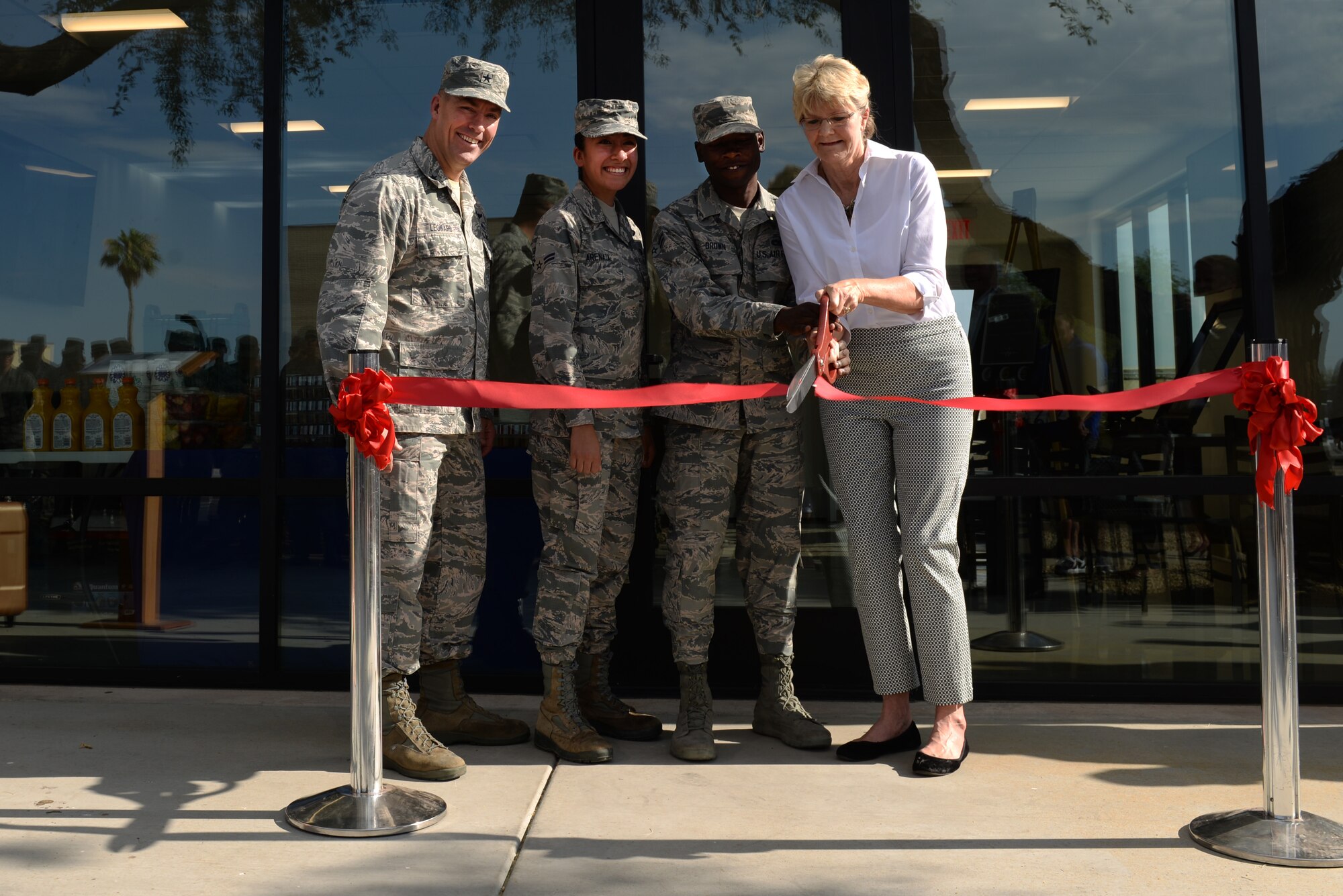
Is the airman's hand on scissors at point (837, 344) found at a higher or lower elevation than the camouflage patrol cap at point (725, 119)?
lower

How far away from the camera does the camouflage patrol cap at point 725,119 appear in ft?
10.4

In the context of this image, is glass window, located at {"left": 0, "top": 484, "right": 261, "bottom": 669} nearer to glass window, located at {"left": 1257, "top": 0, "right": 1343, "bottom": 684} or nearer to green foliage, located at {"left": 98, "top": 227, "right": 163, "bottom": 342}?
green foliage, located at {"left": 98, "top": 227, "right": 163, "bottom": 342}

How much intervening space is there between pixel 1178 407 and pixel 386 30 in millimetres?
3166

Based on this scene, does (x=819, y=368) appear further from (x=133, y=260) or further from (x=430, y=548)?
(x=133, y=260)

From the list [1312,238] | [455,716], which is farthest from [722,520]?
[1312,238]

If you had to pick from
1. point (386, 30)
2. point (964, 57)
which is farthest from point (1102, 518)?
Answer: point (386, 30)

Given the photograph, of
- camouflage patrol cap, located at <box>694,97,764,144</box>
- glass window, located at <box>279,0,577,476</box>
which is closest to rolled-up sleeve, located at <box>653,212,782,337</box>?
camouflage patrol cap, located at <box>694,97,764,144</box>

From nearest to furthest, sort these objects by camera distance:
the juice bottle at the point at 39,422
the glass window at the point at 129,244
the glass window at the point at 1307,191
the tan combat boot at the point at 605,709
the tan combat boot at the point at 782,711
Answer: the tan combat boot at the point at 782,711 → the tan combat boot at the point at 605,709 → the glass window at the point at 1307,191 → the glass window at the point at 129,244 → the juice bottle at the point at 39,422

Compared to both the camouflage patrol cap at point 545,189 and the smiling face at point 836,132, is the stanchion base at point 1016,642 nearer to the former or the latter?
the smiling face at point 836,132

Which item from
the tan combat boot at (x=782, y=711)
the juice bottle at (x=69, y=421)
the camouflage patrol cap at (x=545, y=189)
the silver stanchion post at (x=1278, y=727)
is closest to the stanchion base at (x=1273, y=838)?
the silver stanchion post at (x=1278, y=727)

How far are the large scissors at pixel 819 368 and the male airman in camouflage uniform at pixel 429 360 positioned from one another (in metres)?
0.97

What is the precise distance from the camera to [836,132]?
3127 millimetres

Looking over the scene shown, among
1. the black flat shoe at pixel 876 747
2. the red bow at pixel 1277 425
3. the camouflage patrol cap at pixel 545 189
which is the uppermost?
the camouflage patrol cap at pixel 545 189

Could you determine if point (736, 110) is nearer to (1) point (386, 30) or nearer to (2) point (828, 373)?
(2) point (828, 373)
